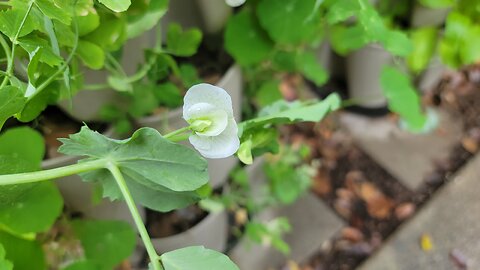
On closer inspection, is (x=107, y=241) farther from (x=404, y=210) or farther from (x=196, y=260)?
(x=404, y=210)

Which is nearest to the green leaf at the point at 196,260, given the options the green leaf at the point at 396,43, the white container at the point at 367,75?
the green leaf at the point at 396,43

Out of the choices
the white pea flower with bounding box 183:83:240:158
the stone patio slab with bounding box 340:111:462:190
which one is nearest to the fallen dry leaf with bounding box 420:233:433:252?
the stone patio slab with bounding box 340:111:462:190

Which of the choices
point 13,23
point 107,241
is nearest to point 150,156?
point 13,23

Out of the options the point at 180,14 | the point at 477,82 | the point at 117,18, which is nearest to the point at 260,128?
the point at 117,18

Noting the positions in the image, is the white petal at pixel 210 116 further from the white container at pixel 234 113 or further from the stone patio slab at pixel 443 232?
the stone patio slab at pixel 443 232

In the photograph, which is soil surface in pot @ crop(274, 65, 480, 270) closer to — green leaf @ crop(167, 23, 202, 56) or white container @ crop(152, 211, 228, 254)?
white container @ crop(152, 211, 228, 254)


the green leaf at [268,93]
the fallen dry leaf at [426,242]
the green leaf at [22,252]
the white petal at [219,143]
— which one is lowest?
the fallen dry leaf at [426,242]
